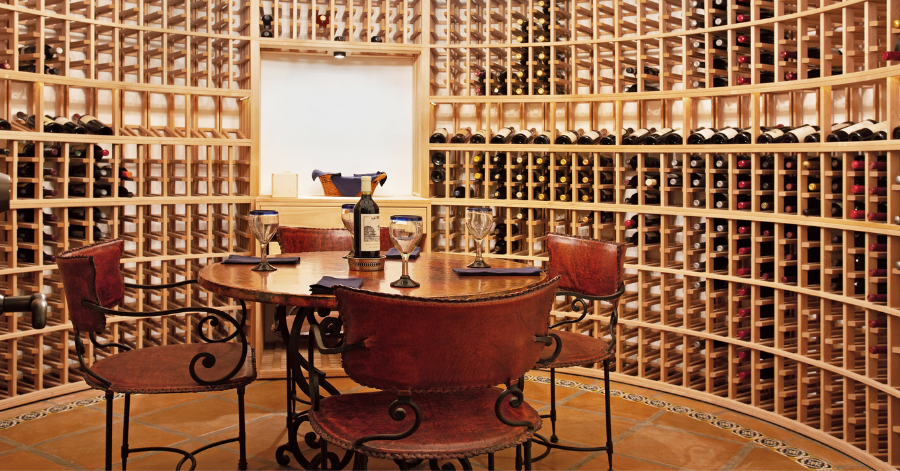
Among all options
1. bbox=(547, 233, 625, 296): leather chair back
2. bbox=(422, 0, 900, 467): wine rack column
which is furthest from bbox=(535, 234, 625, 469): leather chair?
bbox=(422, 0, 900, 467): wine rack column

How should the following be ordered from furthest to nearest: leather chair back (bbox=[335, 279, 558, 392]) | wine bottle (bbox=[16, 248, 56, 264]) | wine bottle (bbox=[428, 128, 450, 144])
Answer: wine bottle (bbox=[428, 128, 450, 144])
wine bottle (bbox=[16, 248, 56, 264])
leather chair back (bbox=[335, 279, 558, 392])

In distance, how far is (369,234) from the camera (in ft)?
8.64

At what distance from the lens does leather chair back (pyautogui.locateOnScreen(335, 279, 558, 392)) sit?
1695 mm

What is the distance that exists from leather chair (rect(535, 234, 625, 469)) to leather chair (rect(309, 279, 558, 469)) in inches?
31.8

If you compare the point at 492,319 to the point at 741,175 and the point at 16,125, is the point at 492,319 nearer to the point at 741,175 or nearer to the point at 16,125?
the point at 741,175

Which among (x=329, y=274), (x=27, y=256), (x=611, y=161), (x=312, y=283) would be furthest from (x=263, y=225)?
(x=611, y=161)

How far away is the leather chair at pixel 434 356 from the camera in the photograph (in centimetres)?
170

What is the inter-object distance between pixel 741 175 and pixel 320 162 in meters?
2.61

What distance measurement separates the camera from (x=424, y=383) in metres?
1.74

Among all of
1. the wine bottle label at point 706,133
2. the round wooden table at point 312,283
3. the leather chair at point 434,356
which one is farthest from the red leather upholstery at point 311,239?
the wine bottle label at point 706,133

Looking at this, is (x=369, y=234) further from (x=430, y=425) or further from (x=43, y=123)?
(x=43, y=123)

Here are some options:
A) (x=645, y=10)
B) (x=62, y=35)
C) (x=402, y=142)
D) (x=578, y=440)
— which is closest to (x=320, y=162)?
(x=402, y=142)

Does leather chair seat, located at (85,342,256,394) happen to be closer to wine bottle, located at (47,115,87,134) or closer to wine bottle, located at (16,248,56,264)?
wine bottle, located at (16,248,56,264)

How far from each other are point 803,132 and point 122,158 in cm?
360
